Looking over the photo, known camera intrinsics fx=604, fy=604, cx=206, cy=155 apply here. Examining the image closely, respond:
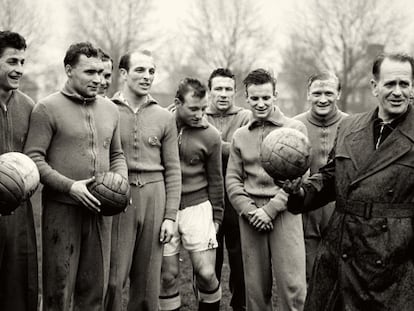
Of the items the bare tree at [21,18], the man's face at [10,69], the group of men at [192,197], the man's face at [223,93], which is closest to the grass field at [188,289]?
the group of men at [192,197]

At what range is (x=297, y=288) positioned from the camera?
5957 mm

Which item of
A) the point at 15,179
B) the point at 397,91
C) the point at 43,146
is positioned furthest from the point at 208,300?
the point at 397,91

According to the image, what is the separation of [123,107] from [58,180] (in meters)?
1.21

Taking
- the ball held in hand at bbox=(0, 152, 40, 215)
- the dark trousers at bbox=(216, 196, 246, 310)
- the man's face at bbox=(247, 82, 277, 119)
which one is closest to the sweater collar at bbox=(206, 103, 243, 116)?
the dark trousers at bbox=(216, 196, 246, 310)

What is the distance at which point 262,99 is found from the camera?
20.7ft

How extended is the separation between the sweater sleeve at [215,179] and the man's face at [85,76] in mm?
1638

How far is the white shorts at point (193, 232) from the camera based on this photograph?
21.2 ft

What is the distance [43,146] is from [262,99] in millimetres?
2303

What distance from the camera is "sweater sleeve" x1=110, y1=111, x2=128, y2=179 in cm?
570

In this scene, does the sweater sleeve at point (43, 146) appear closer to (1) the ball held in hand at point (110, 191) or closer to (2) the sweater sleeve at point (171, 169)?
(1) the ball held in hand at point (110, 191)

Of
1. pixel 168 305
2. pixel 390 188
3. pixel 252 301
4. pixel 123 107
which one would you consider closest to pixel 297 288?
pixel 252 301

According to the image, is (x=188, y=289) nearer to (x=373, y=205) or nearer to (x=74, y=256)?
(x=74, y=256)

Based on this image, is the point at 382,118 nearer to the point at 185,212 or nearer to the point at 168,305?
the point at 185,212

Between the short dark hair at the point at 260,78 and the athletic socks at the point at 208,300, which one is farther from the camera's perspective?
the athletic socks at the point at 208,300
